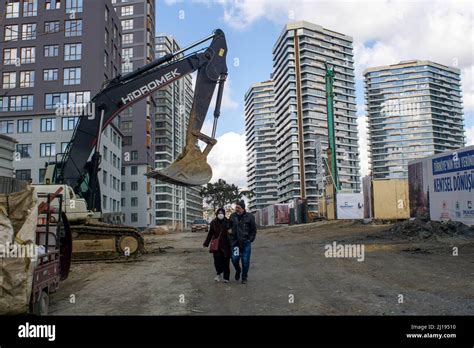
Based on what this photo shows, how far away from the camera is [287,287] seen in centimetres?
929

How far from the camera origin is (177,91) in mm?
156500

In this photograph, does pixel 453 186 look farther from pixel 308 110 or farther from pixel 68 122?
pixel 308 110

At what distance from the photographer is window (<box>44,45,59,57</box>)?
56688 mm

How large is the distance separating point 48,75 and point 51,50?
3.45 metres

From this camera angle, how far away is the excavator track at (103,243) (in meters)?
14.9

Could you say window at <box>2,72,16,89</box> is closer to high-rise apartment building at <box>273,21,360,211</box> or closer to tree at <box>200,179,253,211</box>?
tree at <box>200,179,253,211</box>

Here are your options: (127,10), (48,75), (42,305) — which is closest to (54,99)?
(48,75)

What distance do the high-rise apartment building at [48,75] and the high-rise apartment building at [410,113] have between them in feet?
417

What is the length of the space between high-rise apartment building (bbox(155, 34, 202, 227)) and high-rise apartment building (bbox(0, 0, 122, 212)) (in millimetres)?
60090

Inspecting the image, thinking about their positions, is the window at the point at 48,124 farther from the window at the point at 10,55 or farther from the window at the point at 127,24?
the window at the point at 127,24

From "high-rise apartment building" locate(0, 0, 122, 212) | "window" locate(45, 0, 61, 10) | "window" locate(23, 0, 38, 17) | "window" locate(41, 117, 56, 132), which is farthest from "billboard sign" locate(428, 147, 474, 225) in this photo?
"window" locate(23, 0, 38, 17)
